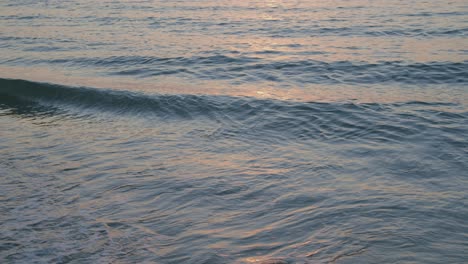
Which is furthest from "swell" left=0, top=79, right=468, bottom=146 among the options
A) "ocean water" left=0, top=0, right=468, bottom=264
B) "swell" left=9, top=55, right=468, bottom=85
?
"swell" left=9, top=55, right=468, bottom=85

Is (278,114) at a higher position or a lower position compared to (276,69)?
lower

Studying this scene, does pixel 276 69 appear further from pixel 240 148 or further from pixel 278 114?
pixel 240 148

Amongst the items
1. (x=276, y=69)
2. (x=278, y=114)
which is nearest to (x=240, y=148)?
(x=278, y=114)

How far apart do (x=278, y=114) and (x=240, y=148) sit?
232 centimetres

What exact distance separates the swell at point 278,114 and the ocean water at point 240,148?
0.06 metres

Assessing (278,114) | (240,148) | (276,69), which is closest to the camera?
(240,148)

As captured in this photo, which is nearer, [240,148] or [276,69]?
[240,148]

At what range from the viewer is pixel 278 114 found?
36.0 feet

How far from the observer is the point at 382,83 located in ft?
42.6

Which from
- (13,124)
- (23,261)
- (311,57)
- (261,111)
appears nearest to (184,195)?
(23,261)

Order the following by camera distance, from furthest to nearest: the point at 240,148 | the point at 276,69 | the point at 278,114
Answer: the point at 276,69
the point at 278,114
the point at 240,148

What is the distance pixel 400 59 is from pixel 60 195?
36.1 ft

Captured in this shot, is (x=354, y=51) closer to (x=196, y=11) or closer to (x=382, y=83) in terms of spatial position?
(x=382, y=83)

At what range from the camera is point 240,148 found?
8883 mm
